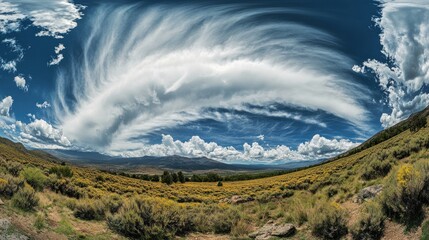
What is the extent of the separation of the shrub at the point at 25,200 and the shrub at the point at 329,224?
10.8m

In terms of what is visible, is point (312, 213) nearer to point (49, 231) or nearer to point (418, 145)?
point (49, 231)

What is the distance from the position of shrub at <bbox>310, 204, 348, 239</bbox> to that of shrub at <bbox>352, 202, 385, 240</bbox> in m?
0.67

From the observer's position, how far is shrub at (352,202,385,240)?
30.7 feet

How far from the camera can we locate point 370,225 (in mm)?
9531

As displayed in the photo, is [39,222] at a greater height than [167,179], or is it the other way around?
[39,222]

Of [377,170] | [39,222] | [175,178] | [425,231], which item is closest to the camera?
[425,231]

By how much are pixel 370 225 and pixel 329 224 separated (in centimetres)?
155

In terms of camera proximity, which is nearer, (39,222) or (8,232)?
(8,232)

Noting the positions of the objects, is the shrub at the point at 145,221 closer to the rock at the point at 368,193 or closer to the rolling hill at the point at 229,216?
the rolling hill at the point at 229,216

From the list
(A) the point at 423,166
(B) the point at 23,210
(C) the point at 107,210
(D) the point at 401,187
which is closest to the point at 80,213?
(C) the point at 107,210

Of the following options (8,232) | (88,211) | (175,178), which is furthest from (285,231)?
(175,178)

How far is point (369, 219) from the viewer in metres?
9.63

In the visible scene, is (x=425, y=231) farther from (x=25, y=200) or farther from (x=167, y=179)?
(x=167, y=179)

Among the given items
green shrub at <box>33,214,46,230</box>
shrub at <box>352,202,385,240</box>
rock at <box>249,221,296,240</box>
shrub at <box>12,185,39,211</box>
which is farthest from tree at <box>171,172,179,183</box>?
shrub at <box>352,202,385,240</box>
